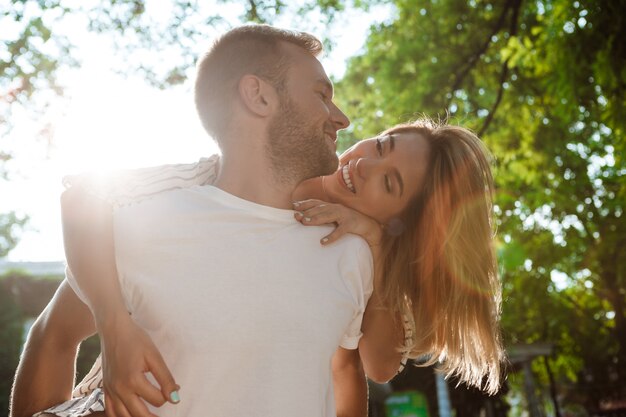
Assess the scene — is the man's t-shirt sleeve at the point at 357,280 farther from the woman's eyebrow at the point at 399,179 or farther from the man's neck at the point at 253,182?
the woman's eyebrow at the point at 399,179

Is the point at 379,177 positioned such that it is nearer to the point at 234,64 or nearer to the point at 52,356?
the point at 234,64

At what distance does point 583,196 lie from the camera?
61.0ft

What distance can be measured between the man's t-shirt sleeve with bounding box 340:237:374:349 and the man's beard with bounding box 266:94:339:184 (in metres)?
0.37

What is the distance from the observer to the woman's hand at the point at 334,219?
8.32ft

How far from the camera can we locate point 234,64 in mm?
2801

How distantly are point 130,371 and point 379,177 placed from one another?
1772 mm

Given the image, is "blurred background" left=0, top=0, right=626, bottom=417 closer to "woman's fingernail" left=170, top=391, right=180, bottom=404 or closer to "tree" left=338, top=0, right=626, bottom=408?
"tree" left=338, top=0, right=626, bottom=408

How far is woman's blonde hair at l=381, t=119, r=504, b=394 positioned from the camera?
308 cm

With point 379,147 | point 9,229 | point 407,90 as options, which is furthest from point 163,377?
point 9,229

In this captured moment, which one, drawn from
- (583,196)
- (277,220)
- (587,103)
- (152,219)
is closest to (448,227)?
(277,220)

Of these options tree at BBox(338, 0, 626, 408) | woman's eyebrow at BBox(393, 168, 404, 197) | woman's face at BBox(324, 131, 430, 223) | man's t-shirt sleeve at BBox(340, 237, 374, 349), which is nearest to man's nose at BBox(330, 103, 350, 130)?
man's t-shirt sleeve at BBox(340, 237, 374, 349)

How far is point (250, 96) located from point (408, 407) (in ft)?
38.0

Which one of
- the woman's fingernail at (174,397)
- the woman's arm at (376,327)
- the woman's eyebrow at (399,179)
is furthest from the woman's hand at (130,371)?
the woman's eyebrow at (399,179)

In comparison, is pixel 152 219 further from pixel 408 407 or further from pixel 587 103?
pixel 408 407
